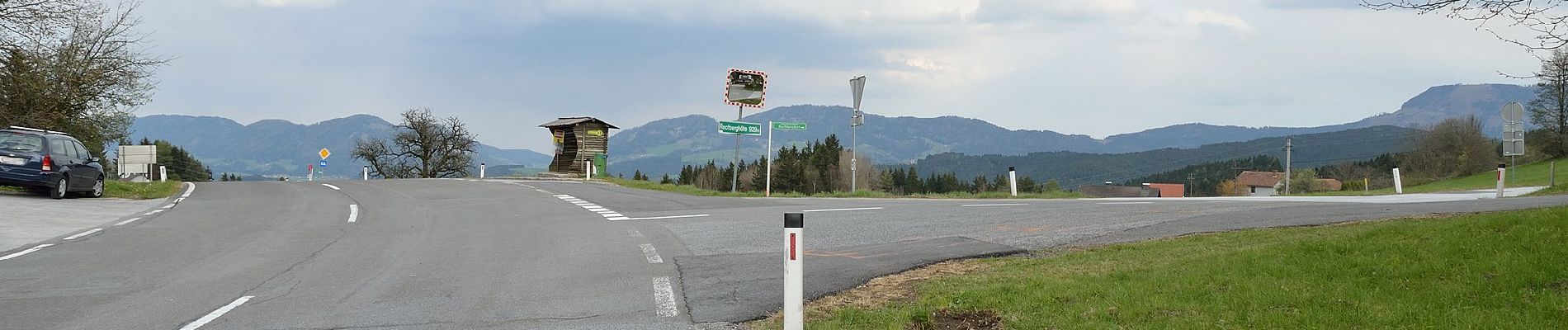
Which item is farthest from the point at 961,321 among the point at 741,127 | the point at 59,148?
the point at 59,148

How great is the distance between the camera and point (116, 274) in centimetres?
891

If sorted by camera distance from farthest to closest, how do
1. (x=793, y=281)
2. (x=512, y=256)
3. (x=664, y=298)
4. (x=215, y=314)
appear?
(x=512, y=256)
(x=664, y=298)
(x=215, y=314)
(x=793, y=281)

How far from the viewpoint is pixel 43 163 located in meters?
18.9

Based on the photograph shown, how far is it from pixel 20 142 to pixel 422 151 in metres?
59.5

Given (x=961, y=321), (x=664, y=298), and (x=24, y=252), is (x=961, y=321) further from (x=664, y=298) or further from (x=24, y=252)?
(x=24, y=252)

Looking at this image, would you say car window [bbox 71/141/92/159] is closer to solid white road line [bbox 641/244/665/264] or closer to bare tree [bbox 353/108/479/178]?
solid white road line [bbox 641/244/665/264]

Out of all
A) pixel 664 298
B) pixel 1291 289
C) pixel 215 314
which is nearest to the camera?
pixel 1291 289

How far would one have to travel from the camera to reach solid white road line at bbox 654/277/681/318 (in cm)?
702

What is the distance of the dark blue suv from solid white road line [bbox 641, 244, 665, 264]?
15067 millimetres

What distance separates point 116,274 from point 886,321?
24.3 feet

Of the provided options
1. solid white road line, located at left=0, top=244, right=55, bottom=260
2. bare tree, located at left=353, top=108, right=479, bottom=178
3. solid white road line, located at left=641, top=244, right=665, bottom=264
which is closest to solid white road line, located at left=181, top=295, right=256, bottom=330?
solid white road line, located at left=641, top=244, right=665, bottom=264

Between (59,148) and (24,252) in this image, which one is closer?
(24,252)

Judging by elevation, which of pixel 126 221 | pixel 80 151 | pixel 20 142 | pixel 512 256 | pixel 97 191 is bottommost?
pixel 512 256

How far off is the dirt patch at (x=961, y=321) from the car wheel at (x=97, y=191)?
2120cm
